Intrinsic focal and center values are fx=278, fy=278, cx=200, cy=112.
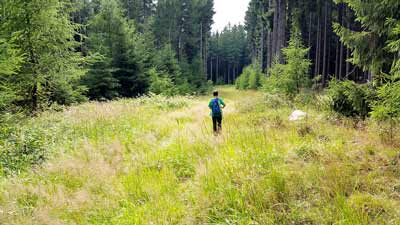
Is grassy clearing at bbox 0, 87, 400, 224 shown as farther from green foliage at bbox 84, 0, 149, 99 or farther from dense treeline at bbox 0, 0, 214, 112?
green foliage at bbox 84, 0, 149, 99

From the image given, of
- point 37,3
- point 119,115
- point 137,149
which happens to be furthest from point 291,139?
point 37,3

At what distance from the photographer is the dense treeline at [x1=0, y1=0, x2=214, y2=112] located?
936cm

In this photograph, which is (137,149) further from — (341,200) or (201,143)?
(341,200)

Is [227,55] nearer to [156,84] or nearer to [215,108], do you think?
[156,84]

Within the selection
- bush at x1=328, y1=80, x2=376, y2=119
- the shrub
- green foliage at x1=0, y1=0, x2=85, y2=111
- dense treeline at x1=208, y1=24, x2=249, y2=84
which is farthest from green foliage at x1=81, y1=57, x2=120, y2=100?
dense treeline at x1=208, y1=24, x2=249, y2=84

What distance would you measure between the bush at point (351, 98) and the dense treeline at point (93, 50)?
27.9 ft

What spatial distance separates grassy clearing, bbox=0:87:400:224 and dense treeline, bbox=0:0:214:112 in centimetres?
402

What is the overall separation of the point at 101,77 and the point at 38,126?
1149 centimetres

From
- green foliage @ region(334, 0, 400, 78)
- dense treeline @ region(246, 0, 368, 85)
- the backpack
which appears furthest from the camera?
dense treeline @ region(246, 0, 368, 85)

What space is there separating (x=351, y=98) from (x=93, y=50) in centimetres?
1780

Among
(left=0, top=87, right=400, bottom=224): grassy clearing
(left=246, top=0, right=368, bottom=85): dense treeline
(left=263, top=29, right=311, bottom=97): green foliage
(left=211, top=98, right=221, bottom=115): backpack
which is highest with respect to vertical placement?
(left=246, top=0, right=368, bottom=85): dense treeline

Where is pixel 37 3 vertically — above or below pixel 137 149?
above

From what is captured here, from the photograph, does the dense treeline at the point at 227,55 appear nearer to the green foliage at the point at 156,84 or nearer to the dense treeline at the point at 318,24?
the dense treeline at the point at 318,24

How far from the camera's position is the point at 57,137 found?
703 cm
